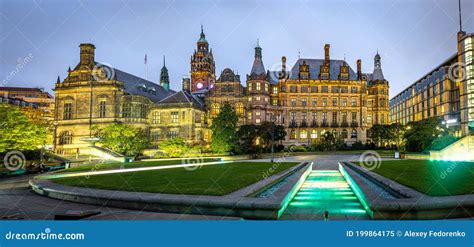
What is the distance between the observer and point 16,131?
31969 millimetres

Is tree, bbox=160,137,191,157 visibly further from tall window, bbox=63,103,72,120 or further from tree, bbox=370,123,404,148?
tree, bbox=370,123,404,148

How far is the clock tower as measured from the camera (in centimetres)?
9756

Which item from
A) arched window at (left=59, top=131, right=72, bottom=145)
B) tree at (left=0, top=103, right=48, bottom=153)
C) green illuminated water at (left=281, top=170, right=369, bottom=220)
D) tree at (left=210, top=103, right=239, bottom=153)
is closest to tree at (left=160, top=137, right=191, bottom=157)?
tree at (left=210, top=103, right=239, bottom=153)

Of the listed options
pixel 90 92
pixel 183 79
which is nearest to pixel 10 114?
pixel 90 92

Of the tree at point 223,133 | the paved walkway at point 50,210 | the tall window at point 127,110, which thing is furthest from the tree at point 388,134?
the paved walkway at point 50,210

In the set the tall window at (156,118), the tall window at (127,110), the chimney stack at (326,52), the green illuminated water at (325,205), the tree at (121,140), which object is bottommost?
the green illuminated water at (325,205)

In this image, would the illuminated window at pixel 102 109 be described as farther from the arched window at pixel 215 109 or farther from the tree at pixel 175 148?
the arched window at pixel 215 109

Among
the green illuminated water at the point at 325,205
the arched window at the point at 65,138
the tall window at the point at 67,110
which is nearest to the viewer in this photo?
the green illuminated water at the point at 325,205

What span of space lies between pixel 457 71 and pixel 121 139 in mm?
66365

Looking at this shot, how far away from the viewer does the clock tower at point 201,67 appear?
97562mm

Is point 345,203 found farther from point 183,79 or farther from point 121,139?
point 183,79

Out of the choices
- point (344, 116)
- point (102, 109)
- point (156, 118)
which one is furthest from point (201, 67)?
point (344, 116)

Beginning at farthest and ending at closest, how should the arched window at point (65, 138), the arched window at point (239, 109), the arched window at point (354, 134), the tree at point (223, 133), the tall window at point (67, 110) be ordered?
the arched window at point (354, 134), the arched window at point (239, 109), the tall window at point (67, 110), the arched window at point (65, 138), the tree at point (223, 133)

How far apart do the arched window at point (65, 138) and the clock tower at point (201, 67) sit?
4687 centimetres
